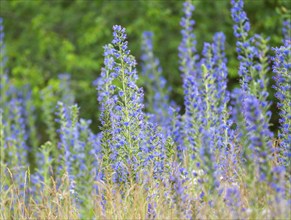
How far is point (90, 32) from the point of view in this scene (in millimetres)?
11656

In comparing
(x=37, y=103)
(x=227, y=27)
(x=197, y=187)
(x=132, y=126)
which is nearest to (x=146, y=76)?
(x=227, y=27)

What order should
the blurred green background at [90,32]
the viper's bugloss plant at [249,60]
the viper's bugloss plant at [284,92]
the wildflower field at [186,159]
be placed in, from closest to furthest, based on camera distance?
1. the wildflower field at [186,159]
2. the viper's bugloss plant at [249,60]
3. the viper's bugloss plant at [284,92]
4. the blurred green background at [90,32]

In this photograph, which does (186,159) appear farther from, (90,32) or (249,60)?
(90,32)

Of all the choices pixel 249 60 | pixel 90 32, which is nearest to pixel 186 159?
pixel 249 60

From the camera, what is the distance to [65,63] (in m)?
12.0

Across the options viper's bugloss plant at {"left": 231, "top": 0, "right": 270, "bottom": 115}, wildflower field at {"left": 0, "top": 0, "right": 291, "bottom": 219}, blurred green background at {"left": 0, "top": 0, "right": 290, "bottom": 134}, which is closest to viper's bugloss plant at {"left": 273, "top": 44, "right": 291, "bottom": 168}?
wildflower field at {"left": 0, "top": 0, "right": 291, "bottom": 219}

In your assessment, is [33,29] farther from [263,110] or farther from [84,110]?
[263,110]

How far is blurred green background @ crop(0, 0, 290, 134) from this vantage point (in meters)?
11.0

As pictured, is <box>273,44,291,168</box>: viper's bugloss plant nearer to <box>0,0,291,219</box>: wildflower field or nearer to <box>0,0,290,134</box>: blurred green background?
<box>0,0,291,219</box>: wildflower field

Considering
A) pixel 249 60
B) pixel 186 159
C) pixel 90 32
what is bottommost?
Answer: pixel 186 159

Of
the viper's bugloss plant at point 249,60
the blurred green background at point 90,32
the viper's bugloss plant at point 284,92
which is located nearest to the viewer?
the viper's bugloss plant at point 249,60

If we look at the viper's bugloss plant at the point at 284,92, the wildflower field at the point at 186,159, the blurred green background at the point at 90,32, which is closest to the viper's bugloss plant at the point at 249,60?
the wildflower field at the point at 186,159

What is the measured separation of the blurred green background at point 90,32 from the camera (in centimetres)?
1104

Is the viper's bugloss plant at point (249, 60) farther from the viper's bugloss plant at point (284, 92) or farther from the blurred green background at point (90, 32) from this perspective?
the blurred green background at point (90, 32)
